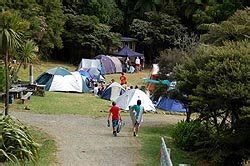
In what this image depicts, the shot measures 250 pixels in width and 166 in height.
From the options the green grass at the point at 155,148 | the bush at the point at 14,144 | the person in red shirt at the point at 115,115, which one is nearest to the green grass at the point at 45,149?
the bush at the point at 14,144

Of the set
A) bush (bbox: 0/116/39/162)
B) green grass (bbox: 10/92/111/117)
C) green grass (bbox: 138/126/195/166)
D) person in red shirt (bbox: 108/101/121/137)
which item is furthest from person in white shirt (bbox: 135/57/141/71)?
bush (bbox: 0/116/39/162)

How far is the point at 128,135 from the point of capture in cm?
1830

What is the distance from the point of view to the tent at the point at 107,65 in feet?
141

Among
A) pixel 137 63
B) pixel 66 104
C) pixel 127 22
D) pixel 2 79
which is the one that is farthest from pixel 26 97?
pixel 127 22

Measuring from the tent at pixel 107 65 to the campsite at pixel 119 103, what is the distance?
0.08 m

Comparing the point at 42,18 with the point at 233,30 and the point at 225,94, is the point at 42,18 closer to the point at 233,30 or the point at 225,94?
the point at 233,30

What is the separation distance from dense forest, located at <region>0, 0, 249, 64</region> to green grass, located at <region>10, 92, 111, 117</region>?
13.0 metres

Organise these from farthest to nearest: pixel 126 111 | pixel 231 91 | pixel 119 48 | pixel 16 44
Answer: pixel 119 48 < pixel 126 111 < pixel 16 44 < pixel 231 91

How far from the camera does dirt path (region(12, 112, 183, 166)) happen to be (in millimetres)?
13767

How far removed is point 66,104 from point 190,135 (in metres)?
10.1

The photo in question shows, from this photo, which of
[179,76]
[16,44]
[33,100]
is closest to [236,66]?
[179,76]

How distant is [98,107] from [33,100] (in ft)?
10.8

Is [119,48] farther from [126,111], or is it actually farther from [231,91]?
[231,91]

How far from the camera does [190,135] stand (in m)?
17.4
